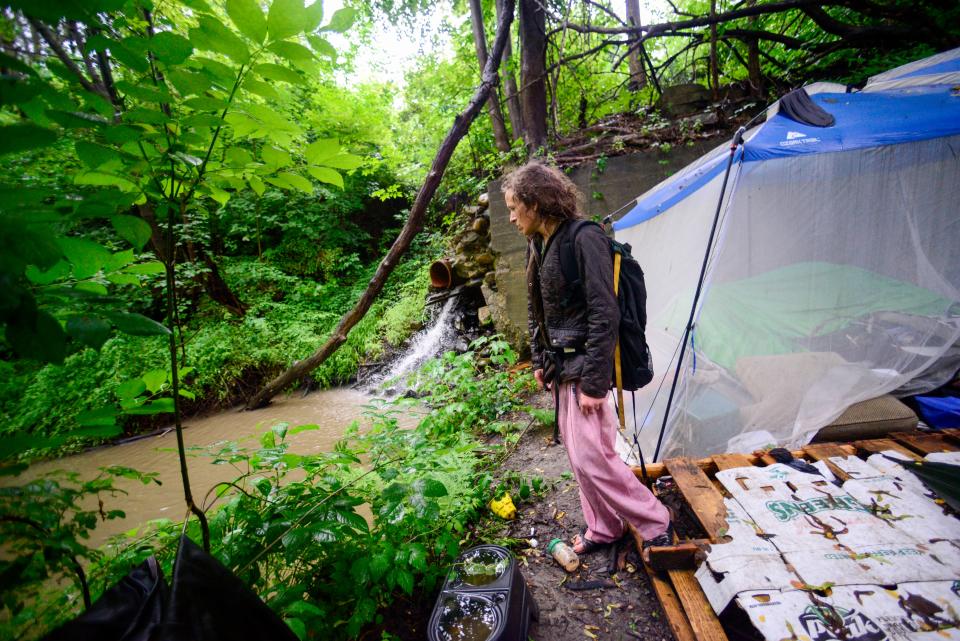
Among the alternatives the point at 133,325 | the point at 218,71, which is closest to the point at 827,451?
the point at 133,325

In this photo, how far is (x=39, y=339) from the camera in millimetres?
534

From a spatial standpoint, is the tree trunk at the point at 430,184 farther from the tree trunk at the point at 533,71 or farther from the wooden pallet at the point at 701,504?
the wooden pallet at the point at 701,504

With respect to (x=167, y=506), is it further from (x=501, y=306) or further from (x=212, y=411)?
(x=501, y=306)

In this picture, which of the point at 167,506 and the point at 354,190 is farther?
the point at 354,190

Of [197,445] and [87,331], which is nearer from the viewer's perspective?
[87,331]

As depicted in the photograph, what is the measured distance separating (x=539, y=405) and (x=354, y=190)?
28.7ft

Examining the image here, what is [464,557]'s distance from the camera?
158 cm

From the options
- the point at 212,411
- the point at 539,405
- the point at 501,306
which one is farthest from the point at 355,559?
the point at 212,411

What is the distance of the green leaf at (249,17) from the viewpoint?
0.80 meters

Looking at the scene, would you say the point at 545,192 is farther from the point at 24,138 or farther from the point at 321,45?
the point at 24,138

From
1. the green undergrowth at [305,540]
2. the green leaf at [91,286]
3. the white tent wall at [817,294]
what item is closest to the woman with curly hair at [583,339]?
the green undergrowth at [305,540]

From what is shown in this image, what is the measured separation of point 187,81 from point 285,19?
272 millimetres

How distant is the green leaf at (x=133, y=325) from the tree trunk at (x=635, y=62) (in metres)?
6.56

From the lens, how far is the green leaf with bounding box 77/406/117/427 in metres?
0.86
